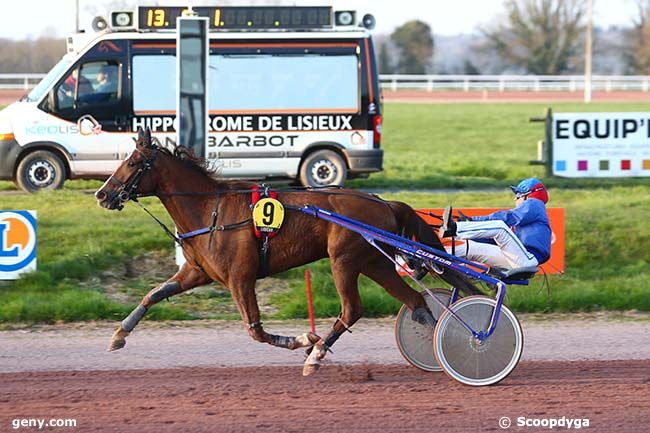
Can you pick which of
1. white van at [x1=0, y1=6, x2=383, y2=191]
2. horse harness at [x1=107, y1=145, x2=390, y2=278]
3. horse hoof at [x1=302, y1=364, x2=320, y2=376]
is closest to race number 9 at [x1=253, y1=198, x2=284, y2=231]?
horse harness at [x1=107, y1=145, x2=390, y2=278]

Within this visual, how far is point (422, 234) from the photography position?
8195 millimetres

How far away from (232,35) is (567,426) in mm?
12169

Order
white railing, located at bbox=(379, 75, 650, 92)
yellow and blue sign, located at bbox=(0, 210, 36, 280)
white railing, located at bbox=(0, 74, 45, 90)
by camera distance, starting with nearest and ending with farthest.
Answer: yellow and blue sign, located at bbox=(0, 210, 36, 280)
white railing, located at bbox=(0, 74, 45, 90)
white railing, located at bbox=(379, 75, 650, 92)

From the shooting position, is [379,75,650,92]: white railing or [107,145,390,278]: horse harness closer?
[107,145,390,278]: horse harness

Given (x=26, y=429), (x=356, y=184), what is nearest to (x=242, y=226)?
(x=26, y=429)

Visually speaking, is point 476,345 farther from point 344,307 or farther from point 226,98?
point 226,98

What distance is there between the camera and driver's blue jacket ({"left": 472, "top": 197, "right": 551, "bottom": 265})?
7926mm

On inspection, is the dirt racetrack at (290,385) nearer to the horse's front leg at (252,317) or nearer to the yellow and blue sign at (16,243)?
the horse's front leg at (252,317)

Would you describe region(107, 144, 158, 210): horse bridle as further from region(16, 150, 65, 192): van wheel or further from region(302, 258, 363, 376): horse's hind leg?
region(16, 150, 65, 192): van wheel

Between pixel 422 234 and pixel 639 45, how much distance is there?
7456 cm

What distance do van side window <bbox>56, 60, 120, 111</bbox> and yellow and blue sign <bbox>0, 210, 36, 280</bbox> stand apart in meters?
6.73

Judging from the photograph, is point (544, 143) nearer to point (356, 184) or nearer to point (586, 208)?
point (356, 184)

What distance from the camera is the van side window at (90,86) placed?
17.6 m

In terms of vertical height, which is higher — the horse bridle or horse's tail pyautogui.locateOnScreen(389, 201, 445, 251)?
the horse bridle
